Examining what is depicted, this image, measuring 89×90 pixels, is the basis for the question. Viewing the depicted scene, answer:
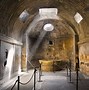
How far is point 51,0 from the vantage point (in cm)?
1253

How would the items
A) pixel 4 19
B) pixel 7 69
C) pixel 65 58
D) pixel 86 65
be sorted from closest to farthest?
pixel 4 19 < pixel 7 69 < pixel 86 65 < pixel 65 58

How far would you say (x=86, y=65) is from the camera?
47.7 ft

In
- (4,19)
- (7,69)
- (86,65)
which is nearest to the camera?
(4,19)

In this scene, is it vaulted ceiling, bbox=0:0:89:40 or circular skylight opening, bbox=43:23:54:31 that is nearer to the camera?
vaulted ceiling, bbox=0:0:89:40

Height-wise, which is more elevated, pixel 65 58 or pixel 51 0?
pixel 51 0

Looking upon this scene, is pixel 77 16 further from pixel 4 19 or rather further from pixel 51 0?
pixel 4 19

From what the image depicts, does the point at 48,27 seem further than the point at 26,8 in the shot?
Yes

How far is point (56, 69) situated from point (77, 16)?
6.21 m

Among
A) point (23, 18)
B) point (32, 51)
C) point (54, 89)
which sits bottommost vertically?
point (54, 89)

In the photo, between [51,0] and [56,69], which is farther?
[56,69]

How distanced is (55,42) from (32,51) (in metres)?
2.54

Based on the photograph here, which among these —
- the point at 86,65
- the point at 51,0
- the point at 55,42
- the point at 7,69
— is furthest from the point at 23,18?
the point at 55,42

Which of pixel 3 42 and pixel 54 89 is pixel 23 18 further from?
pixel 54 89

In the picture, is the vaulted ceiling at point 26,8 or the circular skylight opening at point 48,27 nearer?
the vaulted ceiling at point 26,8
